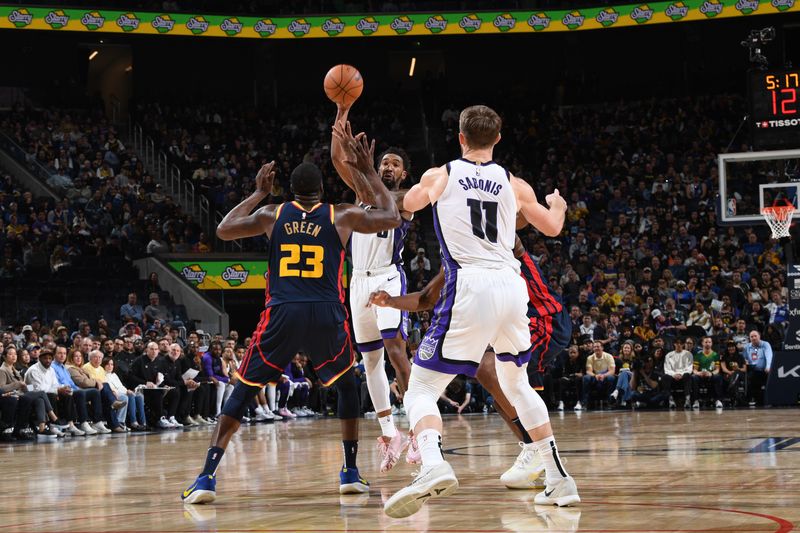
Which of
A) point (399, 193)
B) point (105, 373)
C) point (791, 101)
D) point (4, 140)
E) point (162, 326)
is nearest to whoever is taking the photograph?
point (399, 193)

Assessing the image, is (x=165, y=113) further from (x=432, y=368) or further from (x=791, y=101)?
(x=432, y=368)

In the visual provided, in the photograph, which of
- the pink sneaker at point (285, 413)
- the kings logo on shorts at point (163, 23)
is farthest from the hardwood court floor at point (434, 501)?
the kings logo on shorts at point (163, 23)

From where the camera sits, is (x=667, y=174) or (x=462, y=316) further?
(x=667, y=174)

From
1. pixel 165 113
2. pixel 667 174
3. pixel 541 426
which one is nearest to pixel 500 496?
pixel 541 426

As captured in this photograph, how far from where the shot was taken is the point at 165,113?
32375 millimetres

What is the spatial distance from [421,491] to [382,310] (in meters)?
3.23

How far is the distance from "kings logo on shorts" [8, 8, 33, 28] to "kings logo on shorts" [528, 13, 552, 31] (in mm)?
13487

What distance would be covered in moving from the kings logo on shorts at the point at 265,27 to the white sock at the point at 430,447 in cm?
2709

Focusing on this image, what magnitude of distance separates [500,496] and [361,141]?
87.5 inches

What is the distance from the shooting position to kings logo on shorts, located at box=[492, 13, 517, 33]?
103ft

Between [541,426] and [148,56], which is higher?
[148,56]

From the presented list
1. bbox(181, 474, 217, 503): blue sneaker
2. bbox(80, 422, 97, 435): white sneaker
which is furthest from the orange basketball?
bbox(80, 422, 97, 435): white sneaker

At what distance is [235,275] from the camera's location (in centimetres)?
2559

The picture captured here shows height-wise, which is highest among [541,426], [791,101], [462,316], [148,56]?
[148,56]
